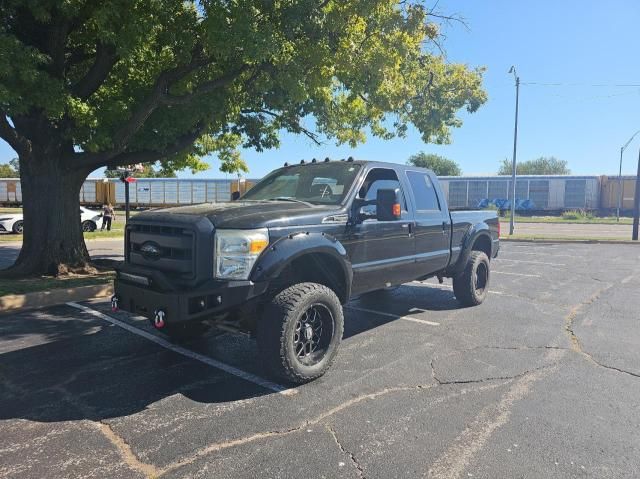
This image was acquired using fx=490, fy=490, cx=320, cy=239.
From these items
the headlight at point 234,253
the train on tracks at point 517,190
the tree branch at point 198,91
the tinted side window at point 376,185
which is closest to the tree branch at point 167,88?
the tree branch at point 198,91

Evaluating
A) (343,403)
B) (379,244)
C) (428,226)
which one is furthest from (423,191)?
(343,403)

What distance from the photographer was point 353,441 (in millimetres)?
3293

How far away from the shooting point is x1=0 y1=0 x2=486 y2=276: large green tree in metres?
7.22

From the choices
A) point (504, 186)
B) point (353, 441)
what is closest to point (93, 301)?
point (353, 441)

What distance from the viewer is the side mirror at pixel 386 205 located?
4.82m

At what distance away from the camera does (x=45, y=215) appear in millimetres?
9461

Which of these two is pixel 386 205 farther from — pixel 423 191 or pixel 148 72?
pixel 148 72

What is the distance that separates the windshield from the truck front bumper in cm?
150

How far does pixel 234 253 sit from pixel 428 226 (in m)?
3.04

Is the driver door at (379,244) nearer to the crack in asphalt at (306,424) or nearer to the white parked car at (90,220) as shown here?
the crack in asphalt at (306,424)

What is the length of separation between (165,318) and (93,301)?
4.72m

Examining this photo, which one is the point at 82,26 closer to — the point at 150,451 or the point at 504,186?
the point at 150,451

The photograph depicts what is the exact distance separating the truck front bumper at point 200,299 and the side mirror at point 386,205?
1499 millimetres

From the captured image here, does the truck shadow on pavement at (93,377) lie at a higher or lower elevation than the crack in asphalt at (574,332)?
lower
